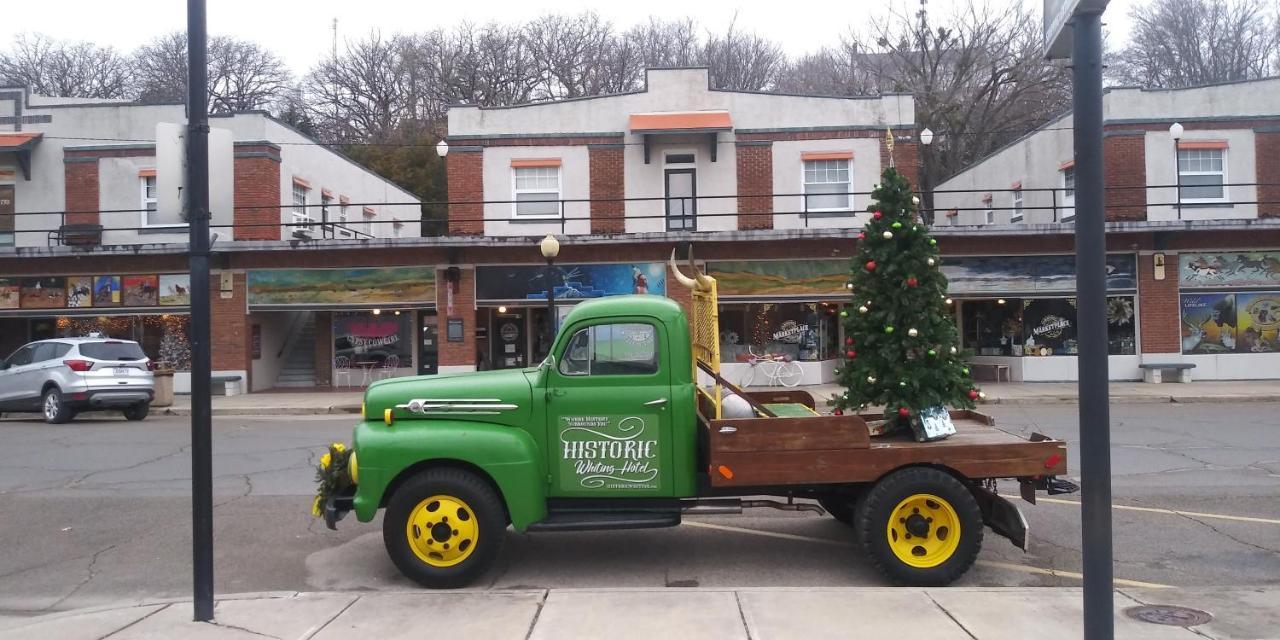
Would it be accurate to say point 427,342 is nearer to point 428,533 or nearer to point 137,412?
point 137,412

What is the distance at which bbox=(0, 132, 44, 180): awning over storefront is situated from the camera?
26.0 meters

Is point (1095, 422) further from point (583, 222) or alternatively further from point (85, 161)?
point (85, 161)

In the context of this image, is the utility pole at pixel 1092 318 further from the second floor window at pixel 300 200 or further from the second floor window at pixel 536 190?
the second floor window at pixel 300 200

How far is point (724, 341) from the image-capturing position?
82.6 feet

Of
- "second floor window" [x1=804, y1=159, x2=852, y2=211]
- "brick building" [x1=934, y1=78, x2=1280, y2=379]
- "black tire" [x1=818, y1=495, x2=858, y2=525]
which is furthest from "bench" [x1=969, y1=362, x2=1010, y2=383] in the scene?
"black tire" [x1=818, y1=495, x2=858, y2=525]

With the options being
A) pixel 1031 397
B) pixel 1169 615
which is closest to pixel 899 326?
pixel 1169 615

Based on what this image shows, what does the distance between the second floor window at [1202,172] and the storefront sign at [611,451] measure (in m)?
23.9

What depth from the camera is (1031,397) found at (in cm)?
2103

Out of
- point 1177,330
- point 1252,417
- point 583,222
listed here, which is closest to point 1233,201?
point 1177,330

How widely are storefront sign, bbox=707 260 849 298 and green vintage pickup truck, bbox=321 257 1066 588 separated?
17328 mm

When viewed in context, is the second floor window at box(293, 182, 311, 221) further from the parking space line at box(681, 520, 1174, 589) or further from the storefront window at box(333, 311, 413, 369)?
the parking space line at box(681, 520, 1174, 589)

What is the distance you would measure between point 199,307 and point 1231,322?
2649 centimetres

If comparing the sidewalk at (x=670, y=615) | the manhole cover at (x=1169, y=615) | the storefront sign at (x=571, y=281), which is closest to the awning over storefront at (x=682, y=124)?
the storefront sign at (x=571, y=281)

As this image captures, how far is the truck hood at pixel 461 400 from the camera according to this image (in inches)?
272
